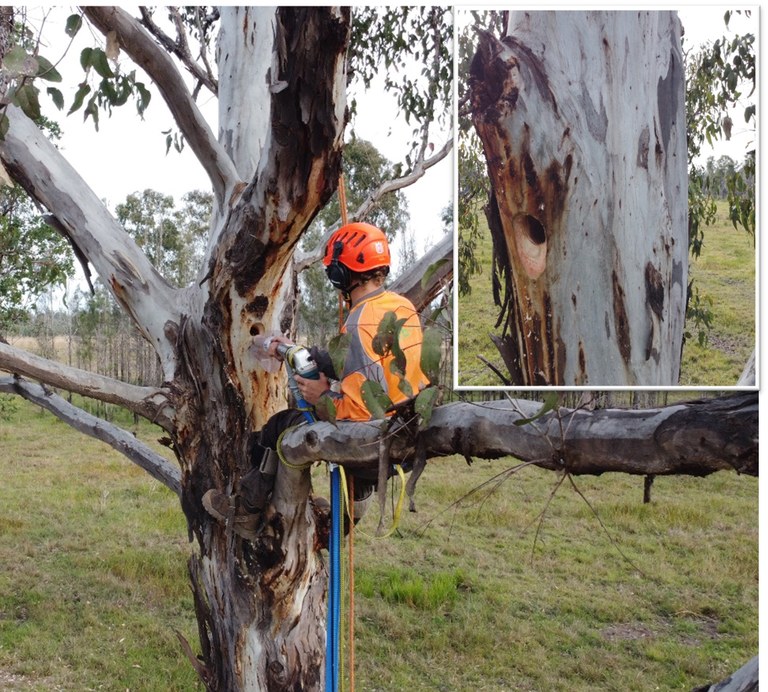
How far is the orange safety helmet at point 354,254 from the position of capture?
206 centimetres

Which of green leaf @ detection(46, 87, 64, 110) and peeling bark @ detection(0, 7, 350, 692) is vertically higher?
green leaf @ detection(46, 87, 64, 110)

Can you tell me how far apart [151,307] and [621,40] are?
1.57m

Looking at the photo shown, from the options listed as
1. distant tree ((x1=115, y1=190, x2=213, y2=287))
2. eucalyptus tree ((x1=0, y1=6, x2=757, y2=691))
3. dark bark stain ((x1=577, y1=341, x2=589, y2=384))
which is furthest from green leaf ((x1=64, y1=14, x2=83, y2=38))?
distant tree ((x1=115, y1=190, x2=213, y2=287))

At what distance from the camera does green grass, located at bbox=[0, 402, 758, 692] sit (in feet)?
11.3

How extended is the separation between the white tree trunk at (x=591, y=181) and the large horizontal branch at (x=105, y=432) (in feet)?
4.60

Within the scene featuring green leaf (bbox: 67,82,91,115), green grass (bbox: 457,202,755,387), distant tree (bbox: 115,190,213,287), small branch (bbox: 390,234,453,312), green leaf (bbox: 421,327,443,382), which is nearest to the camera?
green leaf (bbox: 421,327,443,382)

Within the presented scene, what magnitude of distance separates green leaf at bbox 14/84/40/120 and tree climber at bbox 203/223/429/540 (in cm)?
77

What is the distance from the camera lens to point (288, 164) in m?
1.90

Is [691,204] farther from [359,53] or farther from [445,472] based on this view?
[445,472]

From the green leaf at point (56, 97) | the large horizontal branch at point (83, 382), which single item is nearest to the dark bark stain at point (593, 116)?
the green leaf at point (56, 97)

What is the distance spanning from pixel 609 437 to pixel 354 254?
993 mm

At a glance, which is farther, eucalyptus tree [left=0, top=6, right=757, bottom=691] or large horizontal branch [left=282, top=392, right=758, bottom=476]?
eucalyptus tree [left=0, top=6, right=757, bottom=691]

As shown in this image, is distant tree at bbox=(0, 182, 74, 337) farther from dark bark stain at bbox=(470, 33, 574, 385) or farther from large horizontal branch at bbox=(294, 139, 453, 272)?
dark bark stain at bbox=(470, 33, 574, 385)

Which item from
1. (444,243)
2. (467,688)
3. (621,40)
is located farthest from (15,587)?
(621,40)
